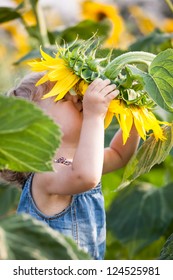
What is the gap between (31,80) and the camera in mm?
1558

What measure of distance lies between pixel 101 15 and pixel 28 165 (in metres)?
2.84

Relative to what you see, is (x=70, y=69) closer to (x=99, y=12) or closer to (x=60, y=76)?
(x=60, y=76)

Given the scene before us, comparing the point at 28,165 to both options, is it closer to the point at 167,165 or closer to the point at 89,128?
the point at 89,128

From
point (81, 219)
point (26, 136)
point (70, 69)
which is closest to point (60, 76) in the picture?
point (70, 69)

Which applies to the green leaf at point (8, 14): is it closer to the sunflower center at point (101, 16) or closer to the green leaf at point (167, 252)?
the sunflower center at point (101, 16)

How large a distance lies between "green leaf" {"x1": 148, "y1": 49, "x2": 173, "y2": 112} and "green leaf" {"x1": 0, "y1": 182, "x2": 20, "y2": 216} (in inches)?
Result: 48.8

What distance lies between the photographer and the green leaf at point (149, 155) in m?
1.33

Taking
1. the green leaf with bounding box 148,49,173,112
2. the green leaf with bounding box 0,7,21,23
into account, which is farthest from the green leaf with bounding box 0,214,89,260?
the green leaf with bounding box 0,7,21,23

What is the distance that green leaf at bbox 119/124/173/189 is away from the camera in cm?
133

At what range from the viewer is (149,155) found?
4.47 feet

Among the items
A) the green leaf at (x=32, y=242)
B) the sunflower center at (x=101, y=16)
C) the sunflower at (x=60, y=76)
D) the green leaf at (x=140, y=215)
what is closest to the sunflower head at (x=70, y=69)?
the sunflower at (x=60, y=76)
